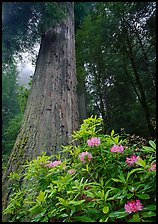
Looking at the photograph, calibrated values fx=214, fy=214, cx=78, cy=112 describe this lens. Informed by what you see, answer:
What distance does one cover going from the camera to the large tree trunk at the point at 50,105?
74.0 inches

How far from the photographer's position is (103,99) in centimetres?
612

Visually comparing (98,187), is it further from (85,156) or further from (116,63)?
(116,63)

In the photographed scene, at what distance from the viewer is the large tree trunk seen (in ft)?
6.16

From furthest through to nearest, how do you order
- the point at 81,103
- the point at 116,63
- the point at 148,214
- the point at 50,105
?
the point at 116,63 → the point at 81,103 → the point at 50,105 → the point at 148,214

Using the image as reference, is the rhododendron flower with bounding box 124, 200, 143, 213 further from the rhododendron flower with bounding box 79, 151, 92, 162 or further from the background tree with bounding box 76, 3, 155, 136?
the background tree with bounding box 76, 3, 155, 136

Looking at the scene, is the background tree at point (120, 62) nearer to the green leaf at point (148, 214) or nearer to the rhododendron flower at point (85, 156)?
the rhododendron flower at point (85, 156)

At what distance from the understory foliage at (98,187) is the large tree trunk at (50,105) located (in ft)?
2.33

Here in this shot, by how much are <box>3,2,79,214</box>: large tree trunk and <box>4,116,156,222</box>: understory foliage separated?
0.71 meters

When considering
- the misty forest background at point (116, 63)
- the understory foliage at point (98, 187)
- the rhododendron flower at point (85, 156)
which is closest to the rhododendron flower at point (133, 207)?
the understory foliage at point (98, 187)

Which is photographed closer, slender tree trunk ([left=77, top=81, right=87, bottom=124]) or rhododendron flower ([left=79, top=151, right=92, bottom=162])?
rhododendron flower ([left=79, top=151, right=92, bottom=162])

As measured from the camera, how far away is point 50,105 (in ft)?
A: 7.11

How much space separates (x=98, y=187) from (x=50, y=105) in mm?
1360

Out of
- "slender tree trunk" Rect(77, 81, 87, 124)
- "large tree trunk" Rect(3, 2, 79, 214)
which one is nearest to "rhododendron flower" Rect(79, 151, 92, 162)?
"large tree trunk" Rect(3, 2, 79, 214)

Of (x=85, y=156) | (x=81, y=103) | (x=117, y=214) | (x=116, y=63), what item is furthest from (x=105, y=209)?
(x=116, y=63)
